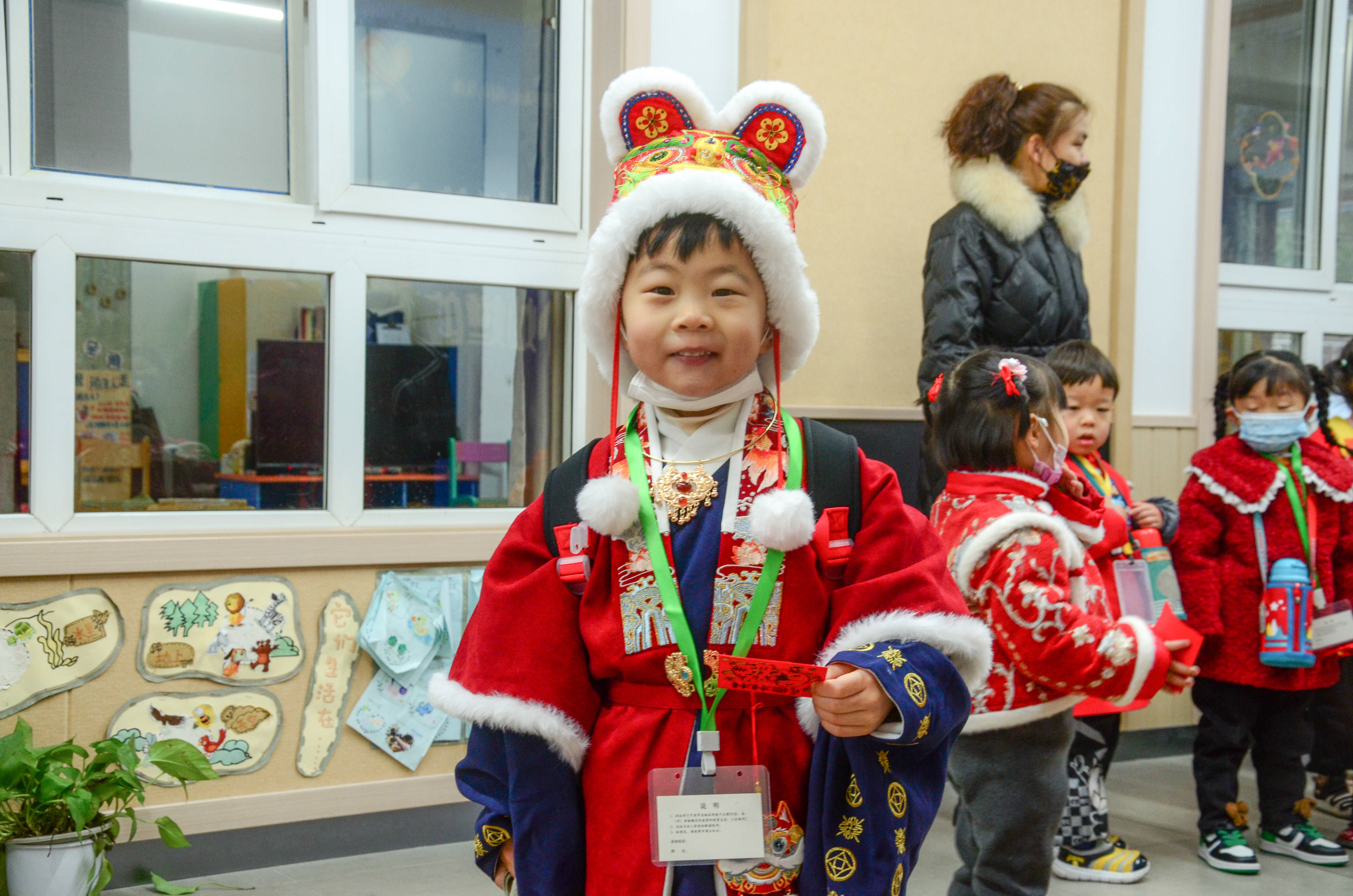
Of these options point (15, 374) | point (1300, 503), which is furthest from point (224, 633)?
point (1300, 503)

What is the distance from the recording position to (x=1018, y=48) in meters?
3.42

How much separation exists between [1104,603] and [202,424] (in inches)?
79.1

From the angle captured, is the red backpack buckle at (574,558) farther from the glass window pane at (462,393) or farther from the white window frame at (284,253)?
the glass window pane at (462,393)

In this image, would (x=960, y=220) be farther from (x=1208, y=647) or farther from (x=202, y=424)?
(x=202, y=424)

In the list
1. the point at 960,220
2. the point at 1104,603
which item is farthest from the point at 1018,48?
the point at 1104,603

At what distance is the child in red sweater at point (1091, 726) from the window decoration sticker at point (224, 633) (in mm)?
1813

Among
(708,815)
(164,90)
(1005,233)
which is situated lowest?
(708,815)

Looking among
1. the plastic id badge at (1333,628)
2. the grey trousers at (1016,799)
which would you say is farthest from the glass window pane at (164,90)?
the plastic id badge at (1333,628)

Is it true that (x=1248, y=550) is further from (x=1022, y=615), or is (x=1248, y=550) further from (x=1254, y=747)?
(x=1022, y=615)

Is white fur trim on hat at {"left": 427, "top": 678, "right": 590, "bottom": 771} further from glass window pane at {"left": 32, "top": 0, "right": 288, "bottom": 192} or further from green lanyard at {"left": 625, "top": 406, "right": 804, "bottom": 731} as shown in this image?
glass window pane at {"left": 32, "top": 0, "right": 288, "bottom": 192}

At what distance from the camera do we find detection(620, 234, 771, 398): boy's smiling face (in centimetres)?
114

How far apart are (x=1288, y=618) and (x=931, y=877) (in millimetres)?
1031

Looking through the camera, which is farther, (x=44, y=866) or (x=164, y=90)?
(x=164, y=90)

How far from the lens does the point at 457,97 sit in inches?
113
